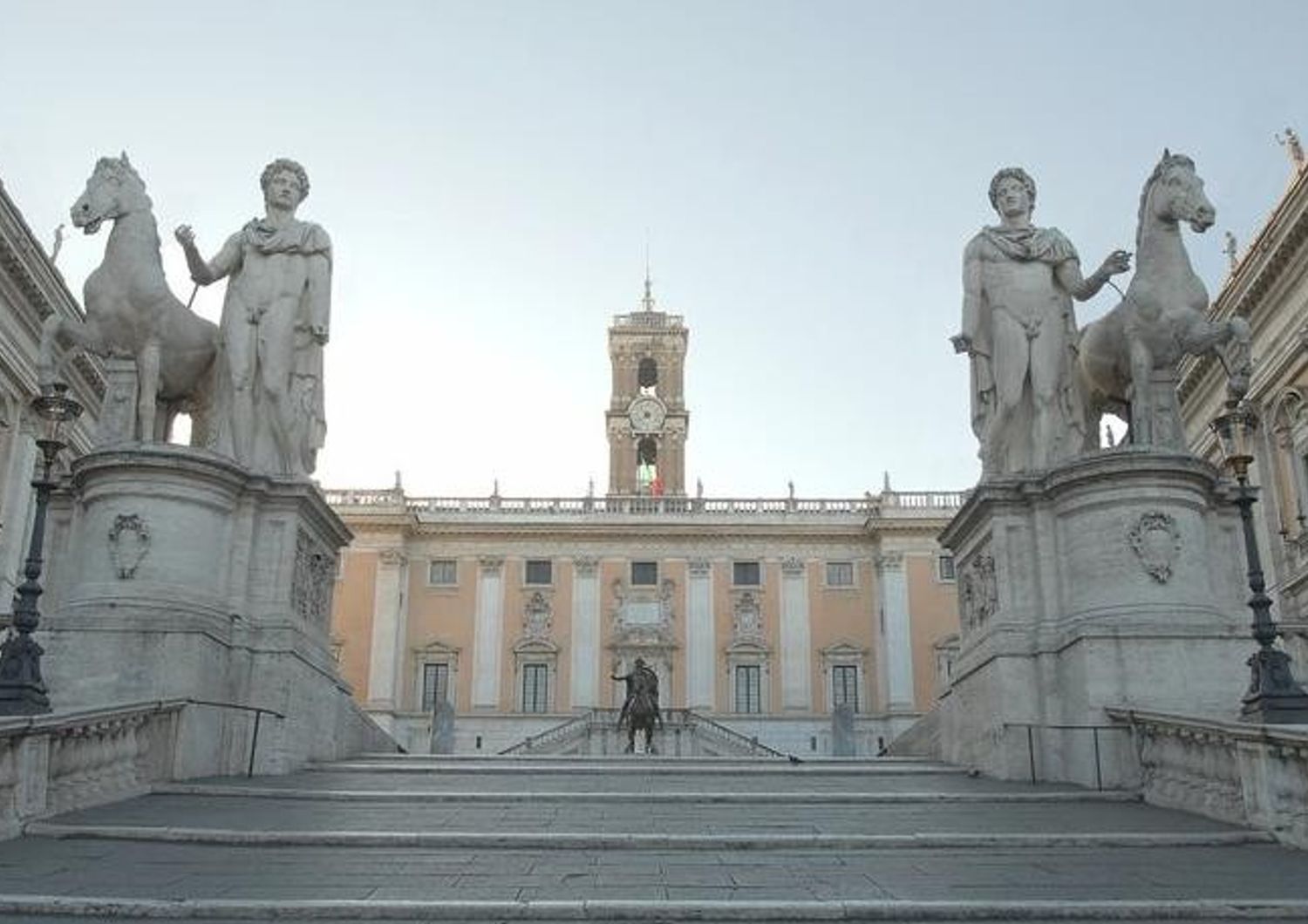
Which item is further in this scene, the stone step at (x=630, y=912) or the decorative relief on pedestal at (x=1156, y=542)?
the decorative relief on pedestal at (x=1156, y=542)

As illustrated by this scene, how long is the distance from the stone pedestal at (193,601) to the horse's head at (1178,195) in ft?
32.5

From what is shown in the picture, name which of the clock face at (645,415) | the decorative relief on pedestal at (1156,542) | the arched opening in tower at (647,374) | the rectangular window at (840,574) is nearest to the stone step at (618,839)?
the decorative relief on pedestal at (1156,542)

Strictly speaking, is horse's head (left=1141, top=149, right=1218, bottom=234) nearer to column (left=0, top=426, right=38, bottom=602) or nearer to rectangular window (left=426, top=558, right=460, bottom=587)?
column (left=0, top=426, right=38, bottom=602)

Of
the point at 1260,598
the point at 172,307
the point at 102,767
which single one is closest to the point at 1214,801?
the point at 1260,598

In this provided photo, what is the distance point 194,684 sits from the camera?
1232cm

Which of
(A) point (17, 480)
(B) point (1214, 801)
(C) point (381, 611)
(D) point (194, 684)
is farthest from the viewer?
Answer: (C) point (381, 611)

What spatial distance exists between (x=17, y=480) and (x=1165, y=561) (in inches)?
1158

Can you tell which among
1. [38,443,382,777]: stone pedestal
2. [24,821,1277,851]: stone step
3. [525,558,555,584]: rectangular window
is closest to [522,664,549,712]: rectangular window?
[525,558,555,584]: rectangular window

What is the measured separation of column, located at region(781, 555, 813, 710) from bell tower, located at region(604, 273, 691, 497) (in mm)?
11036

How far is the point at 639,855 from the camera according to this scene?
8117mm

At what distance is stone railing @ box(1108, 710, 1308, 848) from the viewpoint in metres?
8.84

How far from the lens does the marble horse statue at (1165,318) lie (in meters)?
13.9

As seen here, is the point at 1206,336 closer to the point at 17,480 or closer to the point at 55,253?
the point at 17,480

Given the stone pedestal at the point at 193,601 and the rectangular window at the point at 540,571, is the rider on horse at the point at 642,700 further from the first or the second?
the rectangular window at the point at 540,571
